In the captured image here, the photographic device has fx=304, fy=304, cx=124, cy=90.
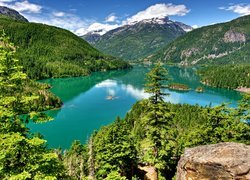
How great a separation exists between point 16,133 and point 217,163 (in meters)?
13.3

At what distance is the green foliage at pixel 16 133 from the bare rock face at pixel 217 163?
32.3ft

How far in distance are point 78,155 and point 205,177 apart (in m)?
62.1

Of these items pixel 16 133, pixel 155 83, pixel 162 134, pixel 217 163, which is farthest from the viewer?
pixel 162 134

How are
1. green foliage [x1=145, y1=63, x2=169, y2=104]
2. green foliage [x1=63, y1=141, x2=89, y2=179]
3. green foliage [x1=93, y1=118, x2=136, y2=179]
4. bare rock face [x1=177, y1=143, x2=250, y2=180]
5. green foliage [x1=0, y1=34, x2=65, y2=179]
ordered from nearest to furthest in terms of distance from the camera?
green foliage [x1=0, y1=34, x2=65, y2=179] < bare rock face [x1=177, y1=143, x2=250, y2=180] < green foliage [x1=145, y1=63, x2=169, y2=104] < green foliage [x1=93, y1=118, x2=136, y2=179] < green foliage [x1=63, y1=141, x2=89, y2=179]

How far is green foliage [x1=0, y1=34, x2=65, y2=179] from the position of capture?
59.7ft

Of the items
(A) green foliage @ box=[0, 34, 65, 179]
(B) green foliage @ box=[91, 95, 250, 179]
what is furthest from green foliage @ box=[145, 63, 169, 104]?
(A) green foliage @ box=[0, 34, 65, 179]

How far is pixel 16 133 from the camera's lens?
18156mm

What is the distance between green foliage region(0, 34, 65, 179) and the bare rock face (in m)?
9.86

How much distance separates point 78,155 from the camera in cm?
7988

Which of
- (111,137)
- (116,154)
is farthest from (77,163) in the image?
(116,154)

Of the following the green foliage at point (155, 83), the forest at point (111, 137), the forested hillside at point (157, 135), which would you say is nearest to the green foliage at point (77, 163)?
the forest at point (111, 137)

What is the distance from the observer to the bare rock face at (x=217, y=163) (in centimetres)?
2025

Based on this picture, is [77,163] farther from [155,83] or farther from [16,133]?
[16,133]

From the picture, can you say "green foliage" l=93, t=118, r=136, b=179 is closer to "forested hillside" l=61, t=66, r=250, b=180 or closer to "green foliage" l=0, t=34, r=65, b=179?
"forested hillside" l=61, t=66, r=250, b=180
